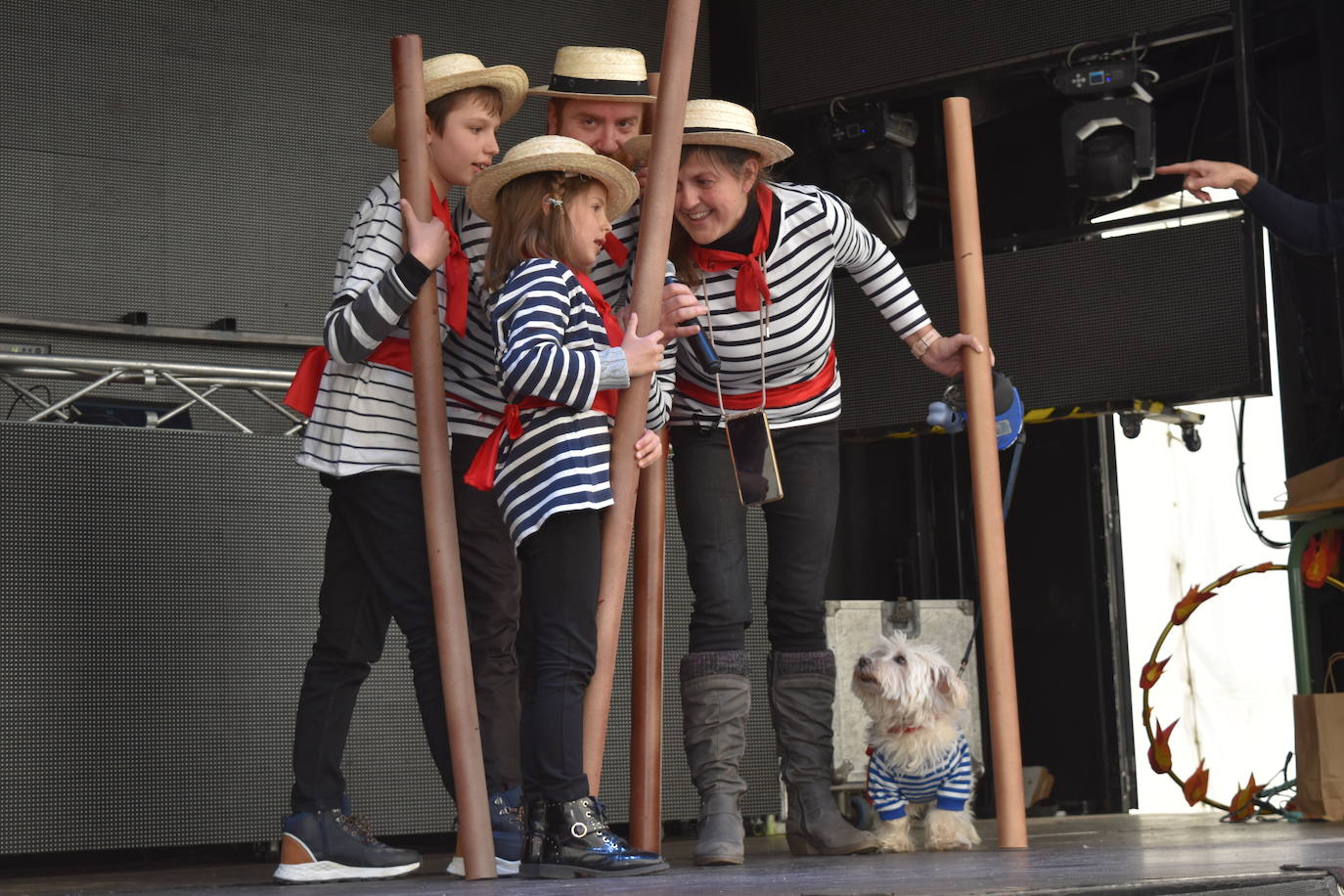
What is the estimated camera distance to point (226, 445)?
3580 mm

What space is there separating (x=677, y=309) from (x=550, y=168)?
1.01 feet

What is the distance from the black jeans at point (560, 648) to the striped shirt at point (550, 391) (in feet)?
0.14

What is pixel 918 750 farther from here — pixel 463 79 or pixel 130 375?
pixel 130 375

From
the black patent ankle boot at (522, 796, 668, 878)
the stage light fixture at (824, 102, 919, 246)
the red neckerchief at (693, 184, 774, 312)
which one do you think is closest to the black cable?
the stage light fixture at (824, 102, 919, 246)

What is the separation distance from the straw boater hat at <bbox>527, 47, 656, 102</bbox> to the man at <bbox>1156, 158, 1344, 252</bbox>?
150cm

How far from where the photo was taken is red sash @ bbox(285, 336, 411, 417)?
2.55 meters

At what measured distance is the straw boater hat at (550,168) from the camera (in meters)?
2.41

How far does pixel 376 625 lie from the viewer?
264cm

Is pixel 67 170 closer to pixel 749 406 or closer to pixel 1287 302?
pixel 749 406

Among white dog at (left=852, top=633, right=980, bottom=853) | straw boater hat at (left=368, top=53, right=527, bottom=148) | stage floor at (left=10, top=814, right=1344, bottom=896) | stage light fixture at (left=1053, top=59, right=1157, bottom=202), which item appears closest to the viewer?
stage floor at (left=10, top=814, right=1344, bottom=896)

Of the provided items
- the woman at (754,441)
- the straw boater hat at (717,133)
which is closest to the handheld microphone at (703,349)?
the woman at (754,441)

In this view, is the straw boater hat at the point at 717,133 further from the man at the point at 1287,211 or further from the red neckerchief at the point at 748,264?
the man at the point at 1287,211

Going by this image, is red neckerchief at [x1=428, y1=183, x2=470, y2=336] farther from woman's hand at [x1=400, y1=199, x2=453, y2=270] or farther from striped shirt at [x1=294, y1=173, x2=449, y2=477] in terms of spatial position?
woman's hand at [x1=400, y1=199, x2=453, y2=270]

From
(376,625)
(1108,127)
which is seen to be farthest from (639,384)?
(1108,127)
